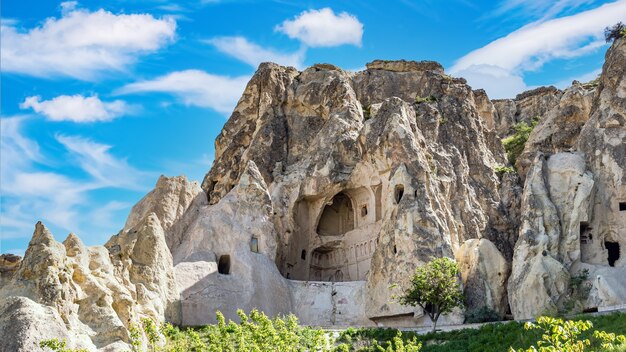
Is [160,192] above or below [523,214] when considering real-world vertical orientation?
above

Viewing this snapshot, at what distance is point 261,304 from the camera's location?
53.8m

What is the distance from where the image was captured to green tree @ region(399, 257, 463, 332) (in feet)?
159

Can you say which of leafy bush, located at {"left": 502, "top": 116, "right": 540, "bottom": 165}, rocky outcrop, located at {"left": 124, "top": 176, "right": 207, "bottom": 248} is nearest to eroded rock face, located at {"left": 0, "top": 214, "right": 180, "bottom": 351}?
rocky outcrop, located at {"left": 124, "top": 176, "right": 207, "bottom": 248}

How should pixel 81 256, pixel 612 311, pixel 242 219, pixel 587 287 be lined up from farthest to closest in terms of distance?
pixel 242 219 → pixel 587 287 → pixel 612 311 → pixel 81 256

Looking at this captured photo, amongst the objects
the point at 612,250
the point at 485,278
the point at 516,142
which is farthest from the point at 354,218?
the point at 516,142

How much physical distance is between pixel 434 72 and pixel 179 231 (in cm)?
2736

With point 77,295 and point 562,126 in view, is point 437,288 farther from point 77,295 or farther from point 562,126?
point 562,126

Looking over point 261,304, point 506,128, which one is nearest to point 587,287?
point 261,304

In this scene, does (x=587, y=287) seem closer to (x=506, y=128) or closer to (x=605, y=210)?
(x=605, y=210)

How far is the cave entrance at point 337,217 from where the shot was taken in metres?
66.5

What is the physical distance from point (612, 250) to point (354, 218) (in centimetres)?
1944

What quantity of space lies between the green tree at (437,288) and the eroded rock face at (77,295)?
14313 mm

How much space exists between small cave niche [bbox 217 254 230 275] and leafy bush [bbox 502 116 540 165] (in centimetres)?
2942

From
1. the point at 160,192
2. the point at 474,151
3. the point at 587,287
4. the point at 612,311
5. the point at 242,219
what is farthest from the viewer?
the point at 474,151
